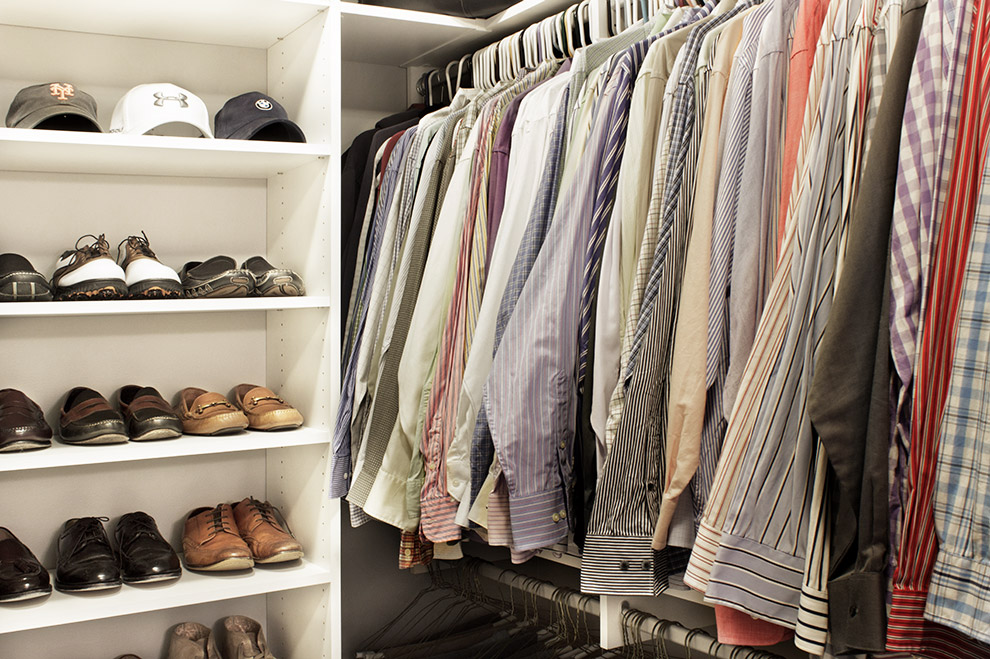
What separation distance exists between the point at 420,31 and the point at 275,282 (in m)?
0.69

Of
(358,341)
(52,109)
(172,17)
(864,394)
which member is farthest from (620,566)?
(172,17)

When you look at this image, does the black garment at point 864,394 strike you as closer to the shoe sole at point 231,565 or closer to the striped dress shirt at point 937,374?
the striped dress shirt at point 937,374

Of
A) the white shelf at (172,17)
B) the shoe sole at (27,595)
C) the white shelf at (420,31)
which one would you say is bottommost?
the shoe sole at (27,595)

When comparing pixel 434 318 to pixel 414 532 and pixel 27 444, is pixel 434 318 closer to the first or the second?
pixel 414 532

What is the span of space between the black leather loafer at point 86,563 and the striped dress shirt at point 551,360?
2.93 ft

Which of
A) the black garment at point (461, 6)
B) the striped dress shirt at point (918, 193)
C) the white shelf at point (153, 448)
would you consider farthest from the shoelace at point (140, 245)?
the striped dress shirt at point (918, 193)

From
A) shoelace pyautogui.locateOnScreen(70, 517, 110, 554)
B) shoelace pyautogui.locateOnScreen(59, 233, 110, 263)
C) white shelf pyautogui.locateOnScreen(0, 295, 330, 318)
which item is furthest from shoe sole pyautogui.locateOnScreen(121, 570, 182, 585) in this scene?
shoelace pyautogui.locateOnScreen(59, 233, 110, 263)

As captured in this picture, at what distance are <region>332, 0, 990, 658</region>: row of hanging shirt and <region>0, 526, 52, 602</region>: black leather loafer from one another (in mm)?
613

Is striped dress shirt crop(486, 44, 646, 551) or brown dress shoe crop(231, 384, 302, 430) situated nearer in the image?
striped dress shirt crop(486, 44, 646, 551)

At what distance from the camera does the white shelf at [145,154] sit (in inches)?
62.4

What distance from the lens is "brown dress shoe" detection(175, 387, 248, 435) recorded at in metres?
1.76

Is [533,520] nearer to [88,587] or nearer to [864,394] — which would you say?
[864,394]

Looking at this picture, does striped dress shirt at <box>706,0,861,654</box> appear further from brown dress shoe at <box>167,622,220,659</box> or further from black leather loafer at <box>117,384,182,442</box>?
brown dress shoe at <box>167,622,220,659</box>

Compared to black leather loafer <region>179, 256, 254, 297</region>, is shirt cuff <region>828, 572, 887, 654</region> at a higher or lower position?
lower
